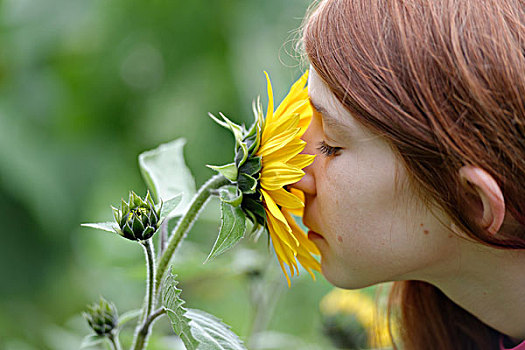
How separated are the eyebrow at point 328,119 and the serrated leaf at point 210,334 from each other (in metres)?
0.24

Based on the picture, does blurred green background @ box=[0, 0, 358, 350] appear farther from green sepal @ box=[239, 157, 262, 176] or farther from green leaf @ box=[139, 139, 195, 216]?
green sepal @ box=[239, 157, 262, 176]

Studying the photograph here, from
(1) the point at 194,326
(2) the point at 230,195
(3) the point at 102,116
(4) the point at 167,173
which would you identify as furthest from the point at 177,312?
(3) the point at 102,116

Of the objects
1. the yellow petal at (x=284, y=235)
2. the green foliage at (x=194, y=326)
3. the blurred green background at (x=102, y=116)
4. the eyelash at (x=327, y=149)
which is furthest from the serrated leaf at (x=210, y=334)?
the blurred green background at (x=102, y=116)

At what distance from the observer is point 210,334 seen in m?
0.63

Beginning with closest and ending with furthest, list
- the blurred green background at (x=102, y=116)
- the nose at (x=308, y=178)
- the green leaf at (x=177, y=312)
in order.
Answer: the green leaf at (x=177, y=312)
the nose at (x=308, y=178)
the blurred green background at (x=102, y=116)

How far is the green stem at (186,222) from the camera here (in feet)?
2.27

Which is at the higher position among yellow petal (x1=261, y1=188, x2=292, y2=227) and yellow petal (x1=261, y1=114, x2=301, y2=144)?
yellow petal (x1=261, y1=114, x2=301, y2=144)

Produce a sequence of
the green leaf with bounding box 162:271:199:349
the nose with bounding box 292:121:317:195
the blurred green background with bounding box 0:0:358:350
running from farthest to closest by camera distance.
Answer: the blurred green background with bounding box 0:0:358:350 → the nose with bounding box 292:121:317:195 → the green leaf with bounding box 162:271:199:349

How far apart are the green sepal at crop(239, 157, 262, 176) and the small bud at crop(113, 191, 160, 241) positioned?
11 cm

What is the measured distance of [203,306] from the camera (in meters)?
1.46

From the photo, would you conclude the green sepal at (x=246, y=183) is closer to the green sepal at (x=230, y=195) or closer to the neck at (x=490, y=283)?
the green sepal at (x=230, y=195)

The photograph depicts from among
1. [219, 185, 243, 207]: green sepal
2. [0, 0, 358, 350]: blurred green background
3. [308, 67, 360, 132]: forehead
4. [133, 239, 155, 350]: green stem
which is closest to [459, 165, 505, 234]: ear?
[308, 67, 360, 132]: forehead

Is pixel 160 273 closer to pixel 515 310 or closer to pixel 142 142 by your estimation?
pixel 515 310

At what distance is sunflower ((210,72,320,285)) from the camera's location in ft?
2.12
